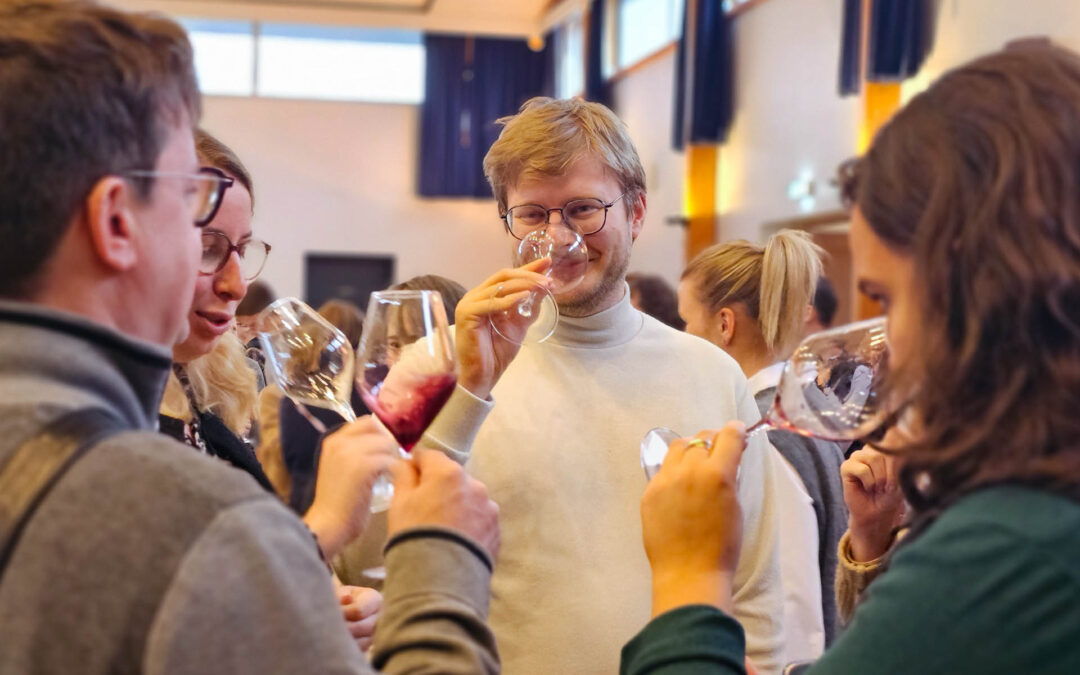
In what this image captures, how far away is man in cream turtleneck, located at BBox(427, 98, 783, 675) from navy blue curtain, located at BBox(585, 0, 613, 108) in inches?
391

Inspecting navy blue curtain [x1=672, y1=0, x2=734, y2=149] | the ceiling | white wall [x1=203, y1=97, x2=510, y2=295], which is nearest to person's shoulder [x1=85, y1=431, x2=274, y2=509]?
navy blue curtain [x1=672, y1=0, x2=734, y2=149]

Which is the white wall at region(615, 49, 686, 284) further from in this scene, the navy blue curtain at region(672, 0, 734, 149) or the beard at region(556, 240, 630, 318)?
the beard at region(556, 240, 630, 318)

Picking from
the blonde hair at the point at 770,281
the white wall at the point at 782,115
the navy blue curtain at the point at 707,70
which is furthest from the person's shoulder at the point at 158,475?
the navy blue curtain at the point at 707,70

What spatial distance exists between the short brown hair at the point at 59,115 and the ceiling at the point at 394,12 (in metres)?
11.7

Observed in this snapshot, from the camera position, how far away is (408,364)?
133cm

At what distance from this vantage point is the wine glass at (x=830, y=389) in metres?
1.37

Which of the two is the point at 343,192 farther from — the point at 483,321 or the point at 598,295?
the point at 483,321

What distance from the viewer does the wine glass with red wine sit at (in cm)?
133

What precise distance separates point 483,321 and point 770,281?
1.17m

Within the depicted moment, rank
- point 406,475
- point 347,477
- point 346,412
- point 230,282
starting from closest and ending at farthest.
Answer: point 406,475, point 347,477, point 346,412, point 230,282

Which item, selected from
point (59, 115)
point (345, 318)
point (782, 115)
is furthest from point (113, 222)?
point (782, 115)

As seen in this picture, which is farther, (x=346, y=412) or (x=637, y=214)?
(x=637, y=214)

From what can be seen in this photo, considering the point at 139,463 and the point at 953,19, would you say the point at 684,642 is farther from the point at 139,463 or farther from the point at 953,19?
the point at 953,19


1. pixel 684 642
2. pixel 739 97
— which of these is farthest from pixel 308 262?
pixel 684 642
